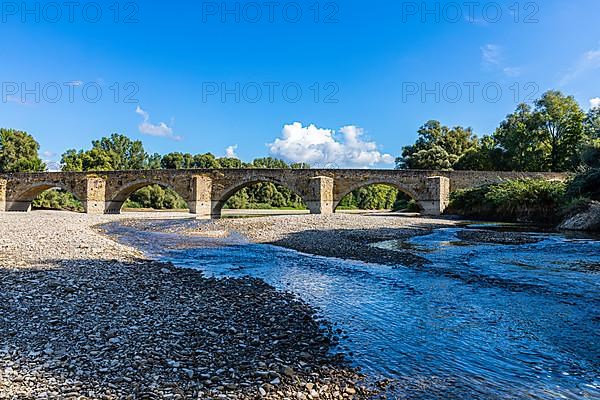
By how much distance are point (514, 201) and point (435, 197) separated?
7.57 meters

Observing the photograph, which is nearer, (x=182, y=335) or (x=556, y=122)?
(x=182, y=335)

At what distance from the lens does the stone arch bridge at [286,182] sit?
38812 millimetres

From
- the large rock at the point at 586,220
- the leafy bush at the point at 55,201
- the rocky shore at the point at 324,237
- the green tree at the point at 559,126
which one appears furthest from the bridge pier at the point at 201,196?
the green tree at the point at 559,126

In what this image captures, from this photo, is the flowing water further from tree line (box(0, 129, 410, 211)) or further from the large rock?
tree line (box(0, 129, 410, 211))

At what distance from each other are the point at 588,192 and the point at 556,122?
30.0 m

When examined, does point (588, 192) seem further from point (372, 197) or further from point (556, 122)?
point (372, 197)

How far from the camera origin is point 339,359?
4.59 metres

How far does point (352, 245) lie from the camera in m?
15.3

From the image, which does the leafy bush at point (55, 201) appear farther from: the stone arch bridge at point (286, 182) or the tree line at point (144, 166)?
the stone arch bridge at point (286, 182)

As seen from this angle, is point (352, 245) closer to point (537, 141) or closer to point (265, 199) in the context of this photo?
point (537, 141)

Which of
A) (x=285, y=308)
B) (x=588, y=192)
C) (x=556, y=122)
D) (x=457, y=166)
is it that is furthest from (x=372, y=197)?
(x=285, y=308)

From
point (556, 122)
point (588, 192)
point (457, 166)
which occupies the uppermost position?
point (556, 122)

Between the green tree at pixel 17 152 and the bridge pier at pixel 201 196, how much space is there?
42.5 m

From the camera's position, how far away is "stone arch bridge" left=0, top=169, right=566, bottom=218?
127ft
